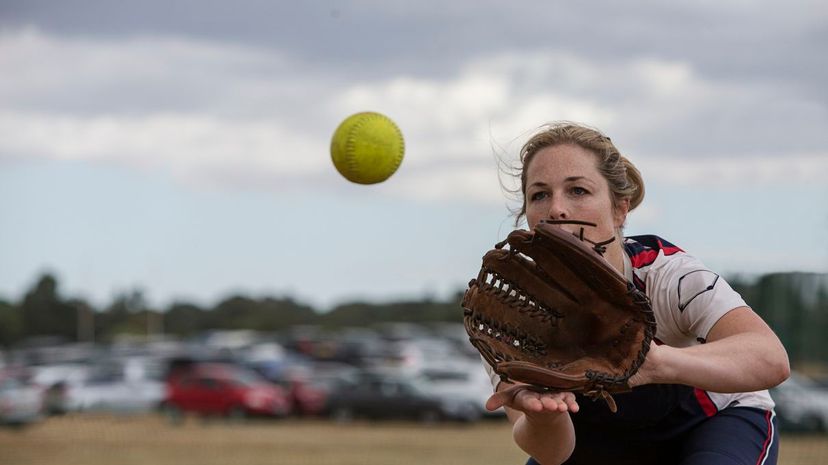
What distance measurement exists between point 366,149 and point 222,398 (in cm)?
1782

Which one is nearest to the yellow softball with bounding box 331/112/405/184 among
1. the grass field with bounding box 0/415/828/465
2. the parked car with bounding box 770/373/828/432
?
the grass field with bounding box 0/415/828/465

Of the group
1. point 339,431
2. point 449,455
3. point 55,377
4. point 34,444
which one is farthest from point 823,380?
point 55,377

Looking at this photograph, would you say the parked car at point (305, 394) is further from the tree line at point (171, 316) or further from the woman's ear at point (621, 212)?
the tree line at point (171, 316)

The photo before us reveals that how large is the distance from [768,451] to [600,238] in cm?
88

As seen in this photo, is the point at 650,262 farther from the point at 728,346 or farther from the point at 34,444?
the point at 34,444

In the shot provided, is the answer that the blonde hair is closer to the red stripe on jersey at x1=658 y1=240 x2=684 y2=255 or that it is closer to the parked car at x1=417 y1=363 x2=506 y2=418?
the red stripe on jersey at x1=658 y1=240 x2=684 y2=255

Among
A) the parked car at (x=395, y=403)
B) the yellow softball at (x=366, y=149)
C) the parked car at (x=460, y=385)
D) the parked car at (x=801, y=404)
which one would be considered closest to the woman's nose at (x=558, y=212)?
the yellow softball at (x=366, y=149)

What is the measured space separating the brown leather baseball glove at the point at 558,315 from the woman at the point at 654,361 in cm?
7

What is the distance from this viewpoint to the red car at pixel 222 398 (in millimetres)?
22406

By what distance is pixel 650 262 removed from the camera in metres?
3.27

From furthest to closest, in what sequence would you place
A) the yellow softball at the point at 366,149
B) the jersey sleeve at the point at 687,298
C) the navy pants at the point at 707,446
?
1. the yellow softball at the point at 366,149
2. the navy pants at the point at 707,446
3. the jersey sleeve at the point at 687,298

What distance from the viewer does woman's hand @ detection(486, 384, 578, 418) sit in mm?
2738

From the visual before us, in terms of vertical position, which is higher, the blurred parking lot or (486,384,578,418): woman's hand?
(486,384,578,418): woman's hand

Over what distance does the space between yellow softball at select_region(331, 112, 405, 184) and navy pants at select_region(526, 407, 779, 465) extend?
2330mm
